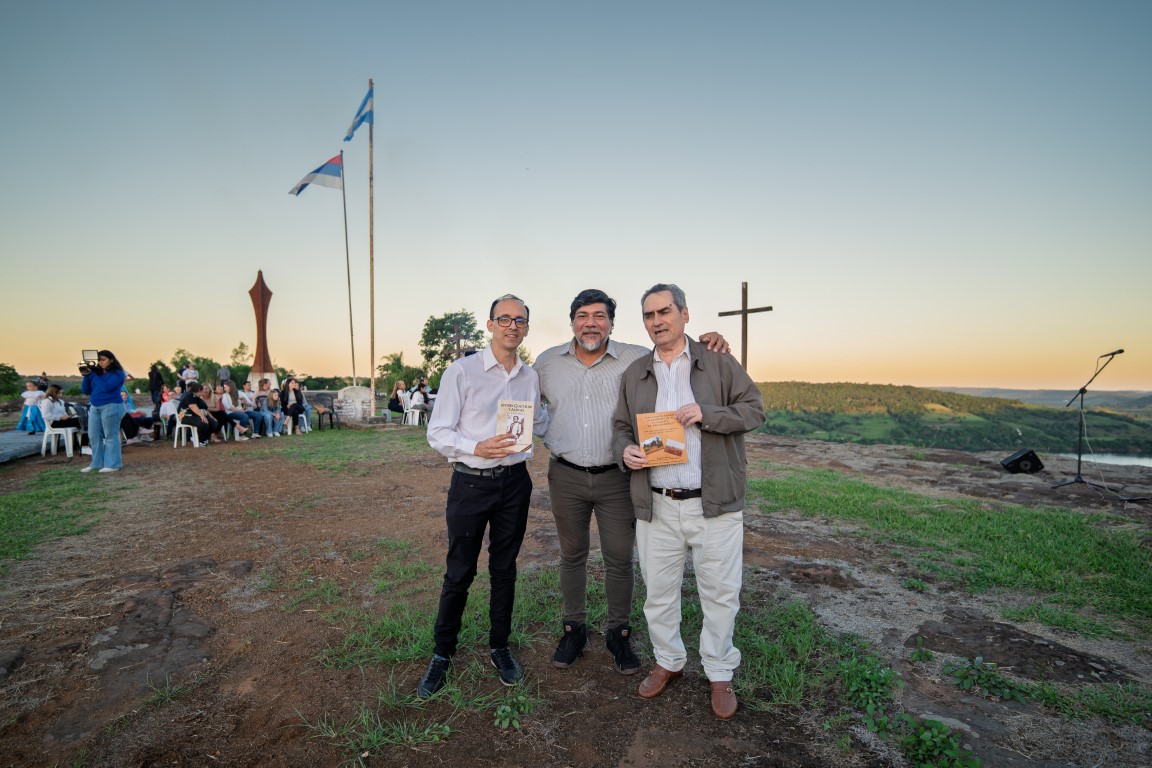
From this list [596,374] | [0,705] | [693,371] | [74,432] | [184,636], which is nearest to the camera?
[0,705]

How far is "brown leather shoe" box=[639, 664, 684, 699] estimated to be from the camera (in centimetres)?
301

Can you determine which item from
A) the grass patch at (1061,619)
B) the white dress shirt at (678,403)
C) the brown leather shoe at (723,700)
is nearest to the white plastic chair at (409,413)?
the white dress shirt at (678,403)

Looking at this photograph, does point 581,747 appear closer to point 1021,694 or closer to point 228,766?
point 228,766

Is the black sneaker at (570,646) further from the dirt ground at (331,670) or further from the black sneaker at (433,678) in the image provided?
the black sneaker at (433,678)

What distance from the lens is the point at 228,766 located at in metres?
2.46

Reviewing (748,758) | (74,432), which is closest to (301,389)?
(74,432)

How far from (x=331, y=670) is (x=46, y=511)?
6.52 meters

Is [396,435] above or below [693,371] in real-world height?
below

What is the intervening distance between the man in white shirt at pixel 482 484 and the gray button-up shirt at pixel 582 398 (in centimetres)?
24

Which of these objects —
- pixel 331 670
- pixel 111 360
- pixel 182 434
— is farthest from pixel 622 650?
pixel 182 434

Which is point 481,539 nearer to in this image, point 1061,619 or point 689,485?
point 689,485

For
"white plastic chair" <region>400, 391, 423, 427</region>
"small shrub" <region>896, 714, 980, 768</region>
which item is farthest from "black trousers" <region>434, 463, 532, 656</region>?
"white plastic chair" <region>400, 391, 423, 427</region>

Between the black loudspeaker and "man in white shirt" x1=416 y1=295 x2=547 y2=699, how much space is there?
35.9 ft

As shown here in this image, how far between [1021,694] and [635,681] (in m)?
2.12
